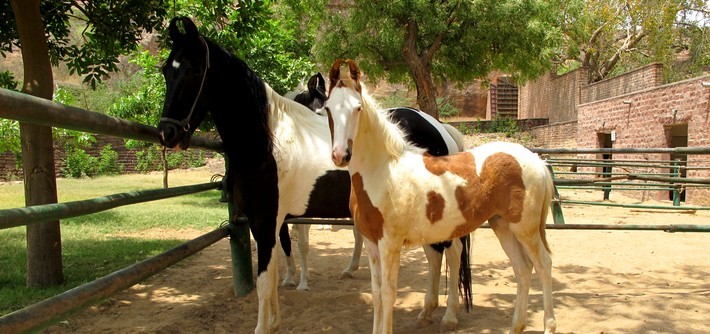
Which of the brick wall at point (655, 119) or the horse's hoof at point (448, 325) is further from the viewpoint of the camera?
the brick wall at point (655, 119)

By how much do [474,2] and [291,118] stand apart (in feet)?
31.1

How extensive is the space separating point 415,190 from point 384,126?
44 centimetres

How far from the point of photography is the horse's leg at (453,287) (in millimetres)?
3557

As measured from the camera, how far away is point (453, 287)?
3.70m

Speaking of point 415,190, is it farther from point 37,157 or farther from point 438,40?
point 438,40

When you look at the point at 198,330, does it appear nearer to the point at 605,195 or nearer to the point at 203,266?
the point at 203,266

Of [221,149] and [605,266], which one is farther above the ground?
[221,149]

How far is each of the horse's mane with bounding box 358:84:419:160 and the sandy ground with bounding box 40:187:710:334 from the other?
4.65 feet

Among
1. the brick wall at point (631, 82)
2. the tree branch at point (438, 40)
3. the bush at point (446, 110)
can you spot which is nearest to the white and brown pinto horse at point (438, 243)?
the tree branch at point (438, 40)

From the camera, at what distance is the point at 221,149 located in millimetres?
3953

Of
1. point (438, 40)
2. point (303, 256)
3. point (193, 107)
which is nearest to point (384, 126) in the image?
point (193, 107)

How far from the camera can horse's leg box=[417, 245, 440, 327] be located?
12.1 ft

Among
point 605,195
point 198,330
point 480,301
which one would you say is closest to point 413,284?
point 480,301

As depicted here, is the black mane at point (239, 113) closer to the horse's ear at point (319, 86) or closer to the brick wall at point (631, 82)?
the horse's ear at point (319, 86)
